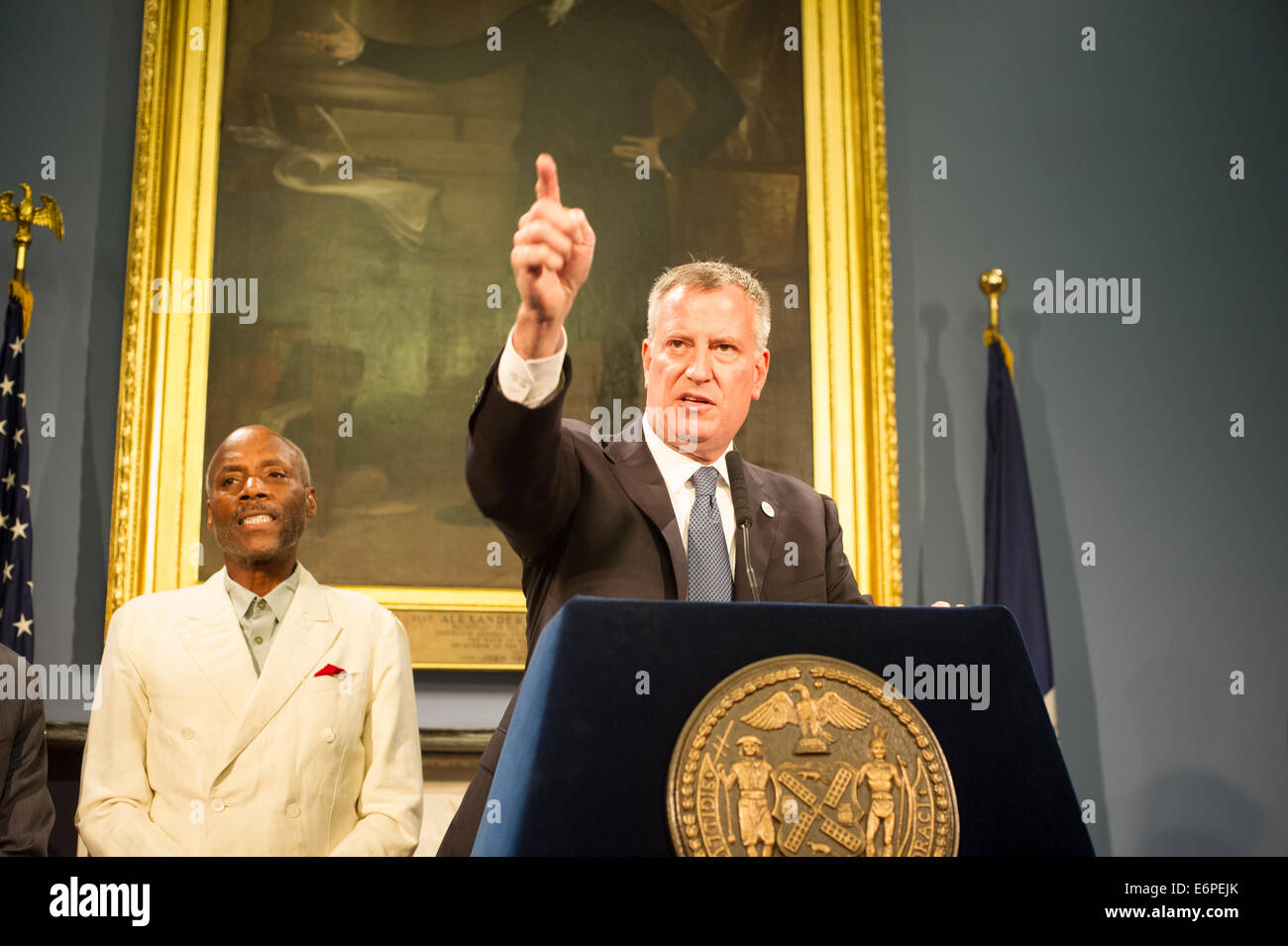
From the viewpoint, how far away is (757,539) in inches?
90.0

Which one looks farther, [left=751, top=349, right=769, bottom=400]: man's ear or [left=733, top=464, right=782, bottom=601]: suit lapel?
[left=751, top=349, right=769, bottom=400]: man's ear

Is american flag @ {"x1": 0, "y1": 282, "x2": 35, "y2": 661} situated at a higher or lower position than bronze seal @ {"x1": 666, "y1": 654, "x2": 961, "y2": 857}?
higher

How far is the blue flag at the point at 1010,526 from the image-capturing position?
4832 mm

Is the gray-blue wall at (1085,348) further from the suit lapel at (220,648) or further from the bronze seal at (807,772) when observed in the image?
the bronze seal at (807,772)

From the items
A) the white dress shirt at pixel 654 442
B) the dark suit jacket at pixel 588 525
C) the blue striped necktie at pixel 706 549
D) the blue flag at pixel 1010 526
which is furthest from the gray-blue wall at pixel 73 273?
the blue flag at pixel 1010 526

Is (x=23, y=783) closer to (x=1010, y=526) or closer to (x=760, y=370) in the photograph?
(x=760, y=370)

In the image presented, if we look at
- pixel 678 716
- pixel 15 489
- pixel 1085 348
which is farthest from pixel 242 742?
pixel 1085 348

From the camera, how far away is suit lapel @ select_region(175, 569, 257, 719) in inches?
114

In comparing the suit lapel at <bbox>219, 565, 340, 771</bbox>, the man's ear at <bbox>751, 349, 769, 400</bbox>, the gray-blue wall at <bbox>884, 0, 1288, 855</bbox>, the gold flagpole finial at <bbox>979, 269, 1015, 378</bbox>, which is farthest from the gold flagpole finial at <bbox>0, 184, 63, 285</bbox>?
the gold flagpole finial at <bbox>979, 269, 1015, 378</bbox>

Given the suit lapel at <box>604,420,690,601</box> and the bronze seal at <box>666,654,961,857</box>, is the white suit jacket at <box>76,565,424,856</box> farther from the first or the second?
the bronze seal at <box>666,654,961,857</box>

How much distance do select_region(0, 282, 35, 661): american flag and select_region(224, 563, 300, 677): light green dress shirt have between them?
163 cm

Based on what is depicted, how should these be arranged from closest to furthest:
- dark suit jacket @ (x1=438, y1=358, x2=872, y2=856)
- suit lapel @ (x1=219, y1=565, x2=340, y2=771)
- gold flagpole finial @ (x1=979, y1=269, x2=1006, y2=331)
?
dark suit jacket @ (x1=438, y1=358, x2=872, y2=856) < suit lapel @ (x1=219, y1=565, x2=340, y2=771) < gold flagpole finial @ (x1=979, y1=269, x2=1006, y2=331)
